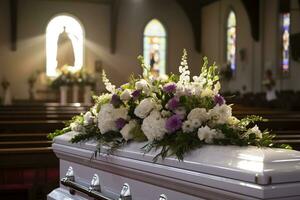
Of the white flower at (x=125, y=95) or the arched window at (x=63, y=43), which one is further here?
the arched window at (x=63, y=43)

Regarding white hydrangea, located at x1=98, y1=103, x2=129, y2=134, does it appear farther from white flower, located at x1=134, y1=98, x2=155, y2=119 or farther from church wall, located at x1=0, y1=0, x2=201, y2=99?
church wall, located at x1=0, y1=0, x2=201, y2=99

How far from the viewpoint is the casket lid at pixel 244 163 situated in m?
1.36

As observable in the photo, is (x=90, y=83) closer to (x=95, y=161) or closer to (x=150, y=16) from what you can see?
(x=150, y=16)

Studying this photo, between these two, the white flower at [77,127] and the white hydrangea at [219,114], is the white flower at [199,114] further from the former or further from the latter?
the white flower at [77,127]

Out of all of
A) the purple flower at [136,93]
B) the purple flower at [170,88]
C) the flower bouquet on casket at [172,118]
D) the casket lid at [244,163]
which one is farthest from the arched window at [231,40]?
the casket lid at [244,163]

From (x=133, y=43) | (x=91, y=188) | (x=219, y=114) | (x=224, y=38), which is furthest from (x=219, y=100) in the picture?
(x=133, y=43)

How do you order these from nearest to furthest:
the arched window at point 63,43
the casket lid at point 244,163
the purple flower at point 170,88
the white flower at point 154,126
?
the casket lid at point 244,163
the white flower at point 154,126
the purple flower at point 170,88
the arched window at point 63,43

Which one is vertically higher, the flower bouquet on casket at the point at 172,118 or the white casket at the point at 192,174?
the flower bouquet on casket at the point at 172,118

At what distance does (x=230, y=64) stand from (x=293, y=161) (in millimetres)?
16163

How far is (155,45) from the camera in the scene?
19172mm

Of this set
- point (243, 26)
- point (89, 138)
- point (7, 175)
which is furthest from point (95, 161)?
point (243, 26)

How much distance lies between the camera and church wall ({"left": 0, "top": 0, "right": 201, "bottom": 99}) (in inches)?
691

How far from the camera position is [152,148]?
6.04 ft

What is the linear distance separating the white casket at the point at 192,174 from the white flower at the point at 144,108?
124 mm
